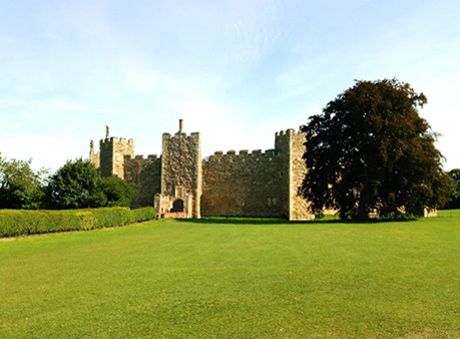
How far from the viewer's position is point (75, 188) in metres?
27.5

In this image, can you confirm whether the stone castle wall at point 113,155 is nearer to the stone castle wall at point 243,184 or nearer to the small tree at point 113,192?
the small tree at point 113,192

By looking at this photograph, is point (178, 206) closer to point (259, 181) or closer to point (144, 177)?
point (144, 177)

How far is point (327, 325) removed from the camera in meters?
4.54

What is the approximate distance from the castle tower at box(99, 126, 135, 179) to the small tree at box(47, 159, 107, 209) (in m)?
6.73

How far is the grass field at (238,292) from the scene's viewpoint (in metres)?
4.52

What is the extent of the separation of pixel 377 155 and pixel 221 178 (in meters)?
15.5

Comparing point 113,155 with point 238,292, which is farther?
point 113,155

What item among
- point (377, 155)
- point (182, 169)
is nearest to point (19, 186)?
point (182, 169)

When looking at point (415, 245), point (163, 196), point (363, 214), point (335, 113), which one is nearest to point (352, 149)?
point (335, 113)

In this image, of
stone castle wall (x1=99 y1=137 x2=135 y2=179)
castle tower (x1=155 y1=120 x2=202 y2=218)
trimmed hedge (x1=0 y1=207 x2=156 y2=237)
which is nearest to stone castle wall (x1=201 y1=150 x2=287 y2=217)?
castle tower (x1=155 y1=120 x2=202 y2=218)

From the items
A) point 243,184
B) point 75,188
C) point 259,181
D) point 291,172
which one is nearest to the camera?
point 75,188

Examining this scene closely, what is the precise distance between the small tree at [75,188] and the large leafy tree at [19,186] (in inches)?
64.3

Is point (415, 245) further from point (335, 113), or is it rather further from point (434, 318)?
point (335, 113)

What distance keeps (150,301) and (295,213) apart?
81.7 feet
